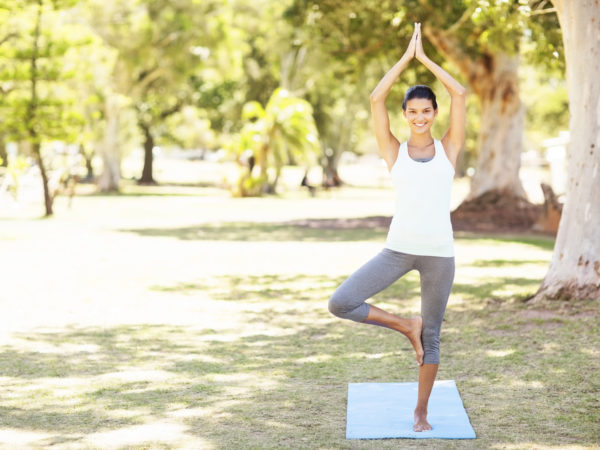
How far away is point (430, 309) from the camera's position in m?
5.36

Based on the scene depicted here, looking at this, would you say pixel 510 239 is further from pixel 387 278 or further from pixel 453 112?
pixel 387 278

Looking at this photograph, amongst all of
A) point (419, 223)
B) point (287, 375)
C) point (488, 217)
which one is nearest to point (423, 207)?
point (419, 223)

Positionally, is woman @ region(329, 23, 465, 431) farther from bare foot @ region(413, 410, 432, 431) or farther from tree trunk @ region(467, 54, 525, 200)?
tree trunk @ region(467, 54, 525, 200)

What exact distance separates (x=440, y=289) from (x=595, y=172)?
5.20m

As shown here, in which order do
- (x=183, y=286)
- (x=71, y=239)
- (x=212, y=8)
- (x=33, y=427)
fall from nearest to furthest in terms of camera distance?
(x=33, y=427) < (x=183, y=286) < (x=71, y=239) < (x=212, y=8)

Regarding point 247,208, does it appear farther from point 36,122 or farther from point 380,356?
point 380,356

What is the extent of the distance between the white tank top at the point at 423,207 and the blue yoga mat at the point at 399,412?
1103mm

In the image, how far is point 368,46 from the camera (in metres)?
23.7

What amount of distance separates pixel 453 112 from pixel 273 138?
34.1 m

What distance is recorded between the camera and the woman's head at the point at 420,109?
526cm

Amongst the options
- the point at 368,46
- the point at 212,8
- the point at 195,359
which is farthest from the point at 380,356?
the point at 212,8

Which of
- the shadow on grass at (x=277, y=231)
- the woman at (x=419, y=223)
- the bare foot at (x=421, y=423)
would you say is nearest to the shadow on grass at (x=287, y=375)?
the bare foot at (x=421, y=423)

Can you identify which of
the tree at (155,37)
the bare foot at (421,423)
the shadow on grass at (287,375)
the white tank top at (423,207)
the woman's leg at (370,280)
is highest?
the tree at (155,37)

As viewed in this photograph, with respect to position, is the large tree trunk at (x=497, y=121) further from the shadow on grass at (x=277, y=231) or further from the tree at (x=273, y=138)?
the tree at (x=273, y=138)
